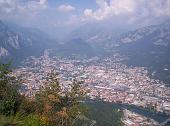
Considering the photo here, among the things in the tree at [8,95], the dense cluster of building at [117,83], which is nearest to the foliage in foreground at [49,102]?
the tree at [8,95]

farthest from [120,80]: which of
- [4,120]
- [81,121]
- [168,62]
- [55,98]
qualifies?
[4,120]

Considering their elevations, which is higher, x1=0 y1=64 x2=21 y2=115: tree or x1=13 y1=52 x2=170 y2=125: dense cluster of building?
x1=13 y1=52 x2=170 y2=125: dense cluster of building

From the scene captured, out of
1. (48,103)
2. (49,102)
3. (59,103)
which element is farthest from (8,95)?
(59,103)

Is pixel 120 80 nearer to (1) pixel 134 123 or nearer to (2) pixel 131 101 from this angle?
(2) pixel 131 101

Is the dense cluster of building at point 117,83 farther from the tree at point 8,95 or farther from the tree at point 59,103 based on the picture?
the tree at point 59,103

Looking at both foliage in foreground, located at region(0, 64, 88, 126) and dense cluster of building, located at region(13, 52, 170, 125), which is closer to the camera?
foliage in foreground, located at region(0, 64, 88, 126)

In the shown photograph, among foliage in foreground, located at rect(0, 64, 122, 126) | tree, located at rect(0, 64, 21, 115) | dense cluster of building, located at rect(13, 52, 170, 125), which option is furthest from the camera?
dense cluster of building, located at rect(13, 52, 170, 125)

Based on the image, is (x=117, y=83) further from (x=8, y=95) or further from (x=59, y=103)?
(x=8, y=95)

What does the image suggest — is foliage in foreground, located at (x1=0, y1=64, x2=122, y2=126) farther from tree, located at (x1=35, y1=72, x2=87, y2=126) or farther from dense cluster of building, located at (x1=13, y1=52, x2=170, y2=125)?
dense cluster of building, located at (x1=13, y1=52, x2=170, y2=125)

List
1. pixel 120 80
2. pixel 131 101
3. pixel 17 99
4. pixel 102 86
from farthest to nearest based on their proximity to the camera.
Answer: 1. pixel 120 80
2. pixel 102 86
3. pixel 131 101
4. pixel 17 99

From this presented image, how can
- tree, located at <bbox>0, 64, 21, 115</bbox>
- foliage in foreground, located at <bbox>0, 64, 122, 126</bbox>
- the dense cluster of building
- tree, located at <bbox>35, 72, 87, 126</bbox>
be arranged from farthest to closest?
the dense cluster of building < tree, located at <bbox>35, 72, 87, 126</bbox> < foliage in foreground, located at <bbox>0, 64, 122, 126</bbox> < tree, located at <bbox>0, 64, 21, 115</bbox>

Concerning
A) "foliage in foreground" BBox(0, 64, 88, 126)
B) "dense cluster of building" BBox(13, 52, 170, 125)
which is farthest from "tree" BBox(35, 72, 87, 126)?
"dense cluster of building" BBox(13, 52, 170, 125)
